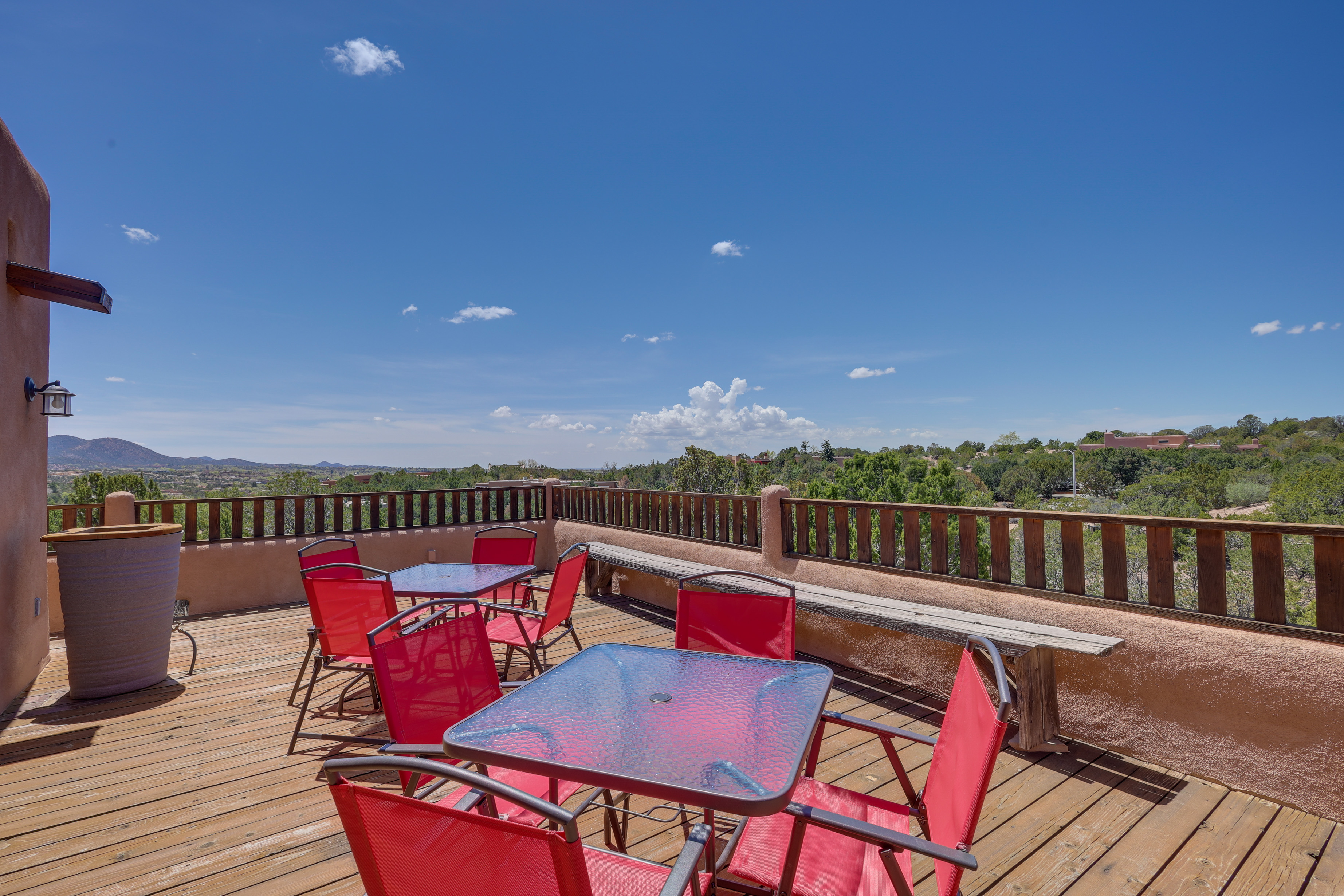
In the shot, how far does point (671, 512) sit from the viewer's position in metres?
5.96

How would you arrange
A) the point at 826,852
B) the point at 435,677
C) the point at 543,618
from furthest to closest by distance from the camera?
the point at 543,618
the point at 435,677
the point at 826,852

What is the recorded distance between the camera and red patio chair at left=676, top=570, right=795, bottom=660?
7.41 feet

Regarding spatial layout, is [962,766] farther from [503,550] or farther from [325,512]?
[325,512]

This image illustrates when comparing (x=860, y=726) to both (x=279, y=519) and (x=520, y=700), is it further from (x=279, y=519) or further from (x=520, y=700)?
(x=279, y=519)

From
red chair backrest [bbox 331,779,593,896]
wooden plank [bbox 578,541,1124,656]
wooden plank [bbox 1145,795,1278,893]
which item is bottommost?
wooden plank [bbox 1145,795,1278,893]

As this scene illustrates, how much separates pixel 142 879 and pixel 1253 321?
67.2 metres

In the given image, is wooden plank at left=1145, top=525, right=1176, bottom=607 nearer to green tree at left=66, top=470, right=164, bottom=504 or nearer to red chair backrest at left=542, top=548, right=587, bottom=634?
red chair backrest at left=542, top=548, right=587, bottom=634

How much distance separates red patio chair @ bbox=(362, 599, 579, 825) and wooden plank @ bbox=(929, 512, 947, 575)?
9.08 feet

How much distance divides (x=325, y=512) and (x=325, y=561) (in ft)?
9.54

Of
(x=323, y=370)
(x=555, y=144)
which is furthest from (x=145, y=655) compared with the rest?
(x=323, y=370)

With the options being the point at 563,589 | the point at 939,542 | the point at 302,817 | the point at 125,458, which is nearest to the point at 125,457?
the point at 125,458

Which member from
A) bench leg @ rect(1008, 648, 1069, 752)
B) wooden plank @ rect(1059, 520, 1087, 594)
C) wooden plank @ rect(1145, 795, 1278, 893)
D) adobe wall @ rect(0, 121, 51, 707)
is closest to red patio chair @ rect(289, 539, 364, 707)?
adobe wall @ rect(0, 121, 51, 707)

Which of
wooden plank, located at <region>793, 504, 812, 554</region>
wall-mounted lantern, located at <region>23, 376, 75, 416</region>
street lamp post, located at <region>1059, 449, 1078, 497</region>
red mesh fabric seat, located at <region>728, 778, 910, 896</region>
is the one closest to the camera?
red mesh fabric seat, located at <region>728, 778, 910, 896</region>

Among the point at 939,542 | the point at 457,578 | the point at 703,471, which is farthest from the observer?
the point at 703,471
